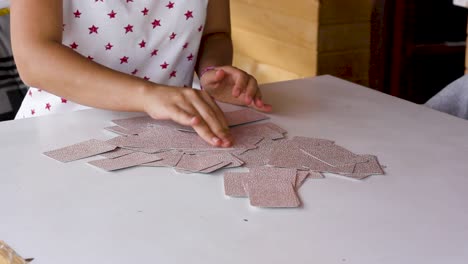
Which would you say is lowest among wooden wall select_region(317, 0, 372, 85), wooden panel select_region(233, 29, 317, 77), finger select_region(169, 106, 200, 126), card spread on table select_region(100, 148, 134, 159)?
wooden panel select_region(233, 29, 317, 77)

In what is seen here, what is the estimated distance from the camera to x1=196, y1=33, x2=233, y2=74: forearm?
177 cm

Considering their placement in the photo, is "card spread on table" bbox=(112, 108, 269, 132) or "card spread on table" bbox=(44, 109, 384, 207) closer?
"card spread on table" bbox=(44, 109, 384, 207)

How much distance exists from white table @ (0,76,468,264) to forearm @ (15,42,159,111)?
0.08 metres

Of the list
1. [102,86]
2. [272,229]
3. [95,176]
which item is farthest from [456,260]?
[102,86]

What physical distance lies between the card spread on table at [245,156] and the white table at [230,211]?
0.02 m

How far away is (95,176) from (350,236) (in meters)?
0.40

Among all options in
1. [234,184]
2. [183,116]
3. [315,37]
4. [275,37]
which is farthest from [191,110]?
[275,37]

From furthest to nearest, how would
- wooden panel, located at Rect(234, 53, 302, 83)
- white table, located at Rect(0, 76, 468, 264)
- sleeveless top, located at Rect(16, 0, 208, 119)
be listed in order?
wooden panel, located at Rect(234, 53, 302, 83) < sleeveless top, located at Rect(16, 0, 208, 119) < white table, located at Rect(0, 76, 468, 264)

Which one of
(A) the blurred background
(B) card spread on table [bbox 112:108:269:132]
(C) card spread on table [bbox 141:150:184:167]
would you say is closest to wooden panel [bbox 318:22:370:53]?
(A) the blurred background

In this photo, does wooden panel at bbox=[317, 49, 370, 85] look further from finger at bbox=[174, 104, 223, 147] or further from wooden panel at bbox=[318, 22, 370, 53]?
finger at bbox=[174, 104, 223, 147]

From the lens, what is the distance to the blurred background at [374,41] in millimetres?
2738

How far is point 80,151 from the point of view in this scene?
121 cm

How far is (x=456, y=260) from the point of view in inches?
33.8

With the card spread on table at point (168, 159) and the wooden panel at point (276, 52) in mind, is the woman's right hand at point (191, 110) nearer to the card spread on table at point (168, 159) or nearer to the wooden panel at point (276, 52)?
the card spread on table at point (168, 159)
